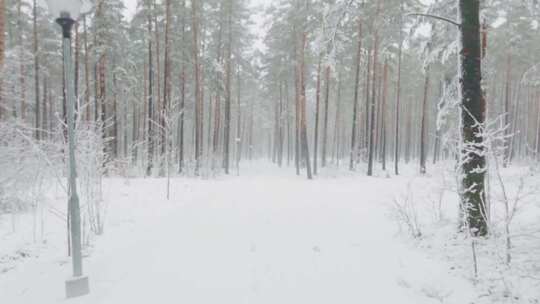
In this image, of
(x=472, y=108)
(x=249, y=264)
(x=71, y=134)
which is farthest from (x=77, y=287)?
(x=472, y=108)

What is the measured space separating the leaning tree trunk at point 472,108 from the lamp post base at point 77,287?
17.4 feet

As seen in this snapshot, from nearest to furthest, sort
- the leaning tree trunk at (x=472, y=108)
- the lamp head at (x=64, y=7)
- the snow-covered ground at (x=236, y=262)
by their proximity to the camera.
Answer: the lamp head at (x=64, y=7)
the snow-covered ground at (x=236, y=262)
the leaning tree trunk at (x=472, y=108)

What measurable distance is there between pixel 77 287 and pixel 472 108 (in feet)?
20.1

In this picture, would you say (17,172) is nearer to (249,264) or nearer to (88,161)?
(88,161)

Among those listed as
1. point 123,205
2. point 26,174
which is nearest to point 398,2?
point 123,205

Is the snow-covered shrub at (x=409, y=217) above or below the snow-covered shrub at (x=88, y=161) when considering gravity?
below

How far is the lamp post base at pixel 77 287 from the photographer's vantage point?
3.10m

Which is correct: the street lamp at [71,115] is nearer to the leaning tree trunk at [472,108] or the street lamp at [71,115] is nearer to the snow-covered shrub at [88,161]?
the snow-covered shrub at [88,161]

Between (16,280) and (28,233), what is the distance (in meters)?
1.93

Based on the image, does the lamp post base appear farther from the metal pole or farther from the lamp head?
the lamp head

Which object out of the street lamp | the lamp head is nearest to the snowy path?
the street lamp

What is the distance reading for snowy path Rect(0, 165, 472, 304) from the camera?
10.5 ft

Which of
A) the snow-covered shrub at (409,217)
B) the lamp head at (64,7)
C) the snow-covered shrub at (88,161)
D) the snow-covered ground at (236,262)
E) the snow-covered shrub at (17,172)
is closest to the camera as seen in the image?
the lamp head at (64,7)

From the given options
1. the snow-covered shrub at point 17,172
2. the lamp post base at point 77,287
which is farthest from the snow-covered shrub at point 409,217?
the snow-covered shrub at point 17,172
